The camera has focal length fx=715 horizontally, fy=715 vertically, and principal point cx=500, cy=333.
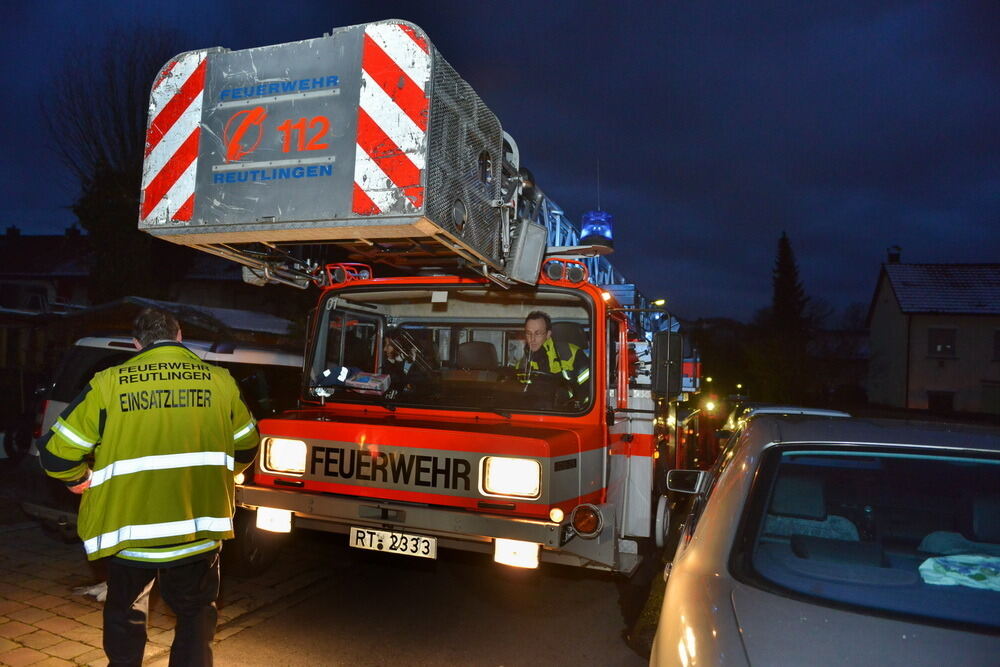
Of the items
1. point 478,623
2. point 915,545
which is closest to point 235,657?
point 478,623

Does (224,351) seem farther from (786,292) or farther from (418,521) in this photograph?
(786,292)

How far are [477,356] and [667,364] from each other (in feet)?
4.47

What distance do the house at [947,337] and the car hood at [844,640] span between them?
39139 millimetres

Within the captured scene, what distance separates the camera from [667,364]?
15.3ft

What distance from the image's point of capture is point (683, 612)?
7.17 ft

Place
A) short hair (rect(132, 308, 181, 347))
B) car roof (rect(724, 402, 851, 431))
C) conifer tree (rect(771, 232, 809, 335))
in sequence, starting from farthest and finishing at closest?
1. conifer tree (rect(771, 232, 809, 335))
2. car roof (rect(724, 402, 851, 431))
3. short hair (rect(132, 308, 181, 347))

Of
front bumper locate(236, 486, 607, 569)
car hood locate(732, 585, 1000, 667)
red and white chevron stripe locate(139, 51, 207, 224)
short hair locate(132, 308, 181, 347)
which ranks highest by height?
red and white chevron stripe locate(139, 51, 207, 224)

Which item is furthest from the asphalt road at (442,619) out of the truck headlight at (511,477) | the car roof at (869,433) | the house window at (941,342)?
the house window at (941,342)

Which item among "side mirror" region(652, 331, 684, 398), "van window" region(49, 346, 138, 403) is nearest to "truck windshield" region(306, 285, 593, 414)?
"side mirror" region(652, 331, 684, 398)

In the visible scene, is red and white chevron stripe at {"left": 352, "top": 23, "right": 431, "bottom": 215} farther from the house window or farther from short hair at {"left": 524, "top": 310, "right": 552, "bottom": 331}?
the house window

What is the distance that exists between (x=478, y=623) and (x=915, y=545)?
3.00 meters

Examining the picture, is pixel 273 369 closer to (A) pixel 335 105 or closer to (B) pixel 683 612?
(A) pixel 335 105

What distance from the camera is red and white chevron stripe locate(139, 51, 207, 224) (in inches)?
155

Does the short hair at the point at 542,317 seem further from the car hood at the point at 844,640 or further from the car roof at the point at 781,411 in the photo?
the car hood at the point at 844,640
